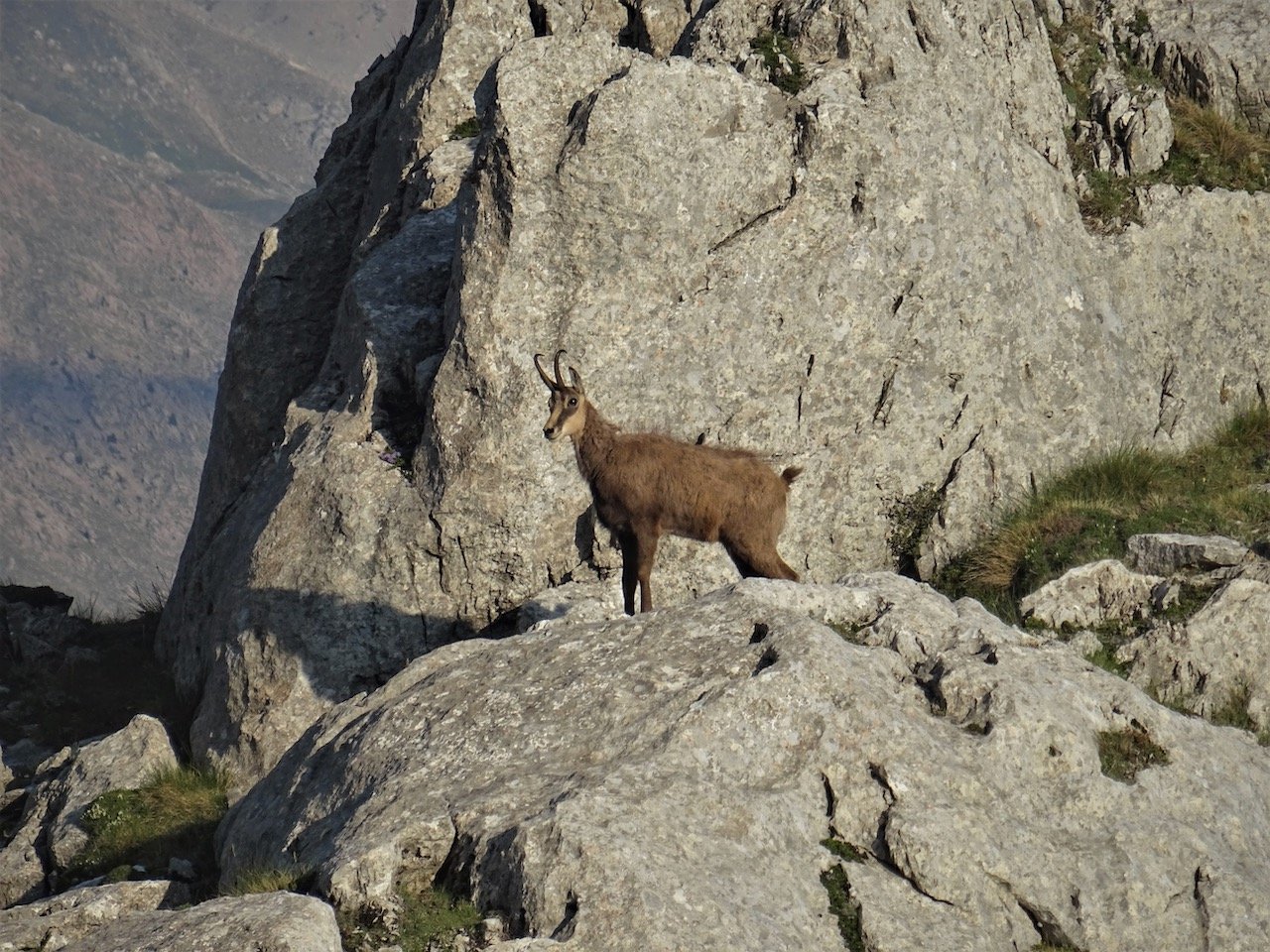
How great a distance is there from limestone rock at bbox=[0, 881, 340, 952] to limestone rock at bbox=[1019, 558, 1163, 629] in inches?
300

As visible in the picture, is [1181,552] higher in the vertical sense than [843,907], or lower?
higher

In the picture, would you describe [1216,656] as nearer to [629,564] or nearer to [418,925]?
[629,564]

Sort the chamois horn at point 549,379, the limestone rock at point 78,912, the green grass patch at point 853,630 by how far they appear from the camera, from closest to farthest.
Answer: the limestone rock at point 78,912, the green grass patch at point 853,630, the chamois horn at point 549,379

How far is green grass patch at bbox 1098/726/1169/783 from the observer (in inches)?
365

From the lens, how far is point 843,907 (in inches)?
316

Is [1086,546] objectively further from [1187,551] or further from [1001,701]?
[1001,701]

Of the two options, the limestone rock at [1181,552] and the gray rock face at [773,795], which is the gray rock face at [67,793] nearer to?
the gray rock face at [773,795]

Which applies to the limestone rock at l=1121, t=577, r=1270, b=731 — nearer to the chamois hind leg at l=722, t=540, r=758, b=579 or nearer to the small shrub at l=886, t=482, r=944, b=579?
the small shrub at l=886, t=482, r=944, b=579

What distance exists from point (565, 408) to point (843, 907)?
6.63 meters

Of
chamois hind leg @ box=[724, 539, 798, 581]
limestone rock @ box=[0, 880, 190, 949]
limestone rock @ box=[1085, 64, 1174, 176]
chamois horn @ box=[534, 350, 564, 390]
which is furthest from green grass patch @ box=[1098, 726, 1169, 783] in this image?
limestone rock @ box=[1085, 64, 1174, 176]

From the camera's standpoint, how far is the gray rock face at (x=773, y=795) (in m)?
7.82

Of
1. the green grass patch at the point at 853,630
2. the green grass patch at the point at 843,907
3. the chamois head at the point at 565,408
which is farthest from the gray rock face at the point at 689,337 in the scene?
the green grass patch at the point at 843,907

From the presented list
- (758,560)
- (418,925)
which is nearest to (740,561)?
(758,560)

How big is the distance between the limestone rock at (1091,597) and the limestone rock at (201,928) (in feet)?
25.0
